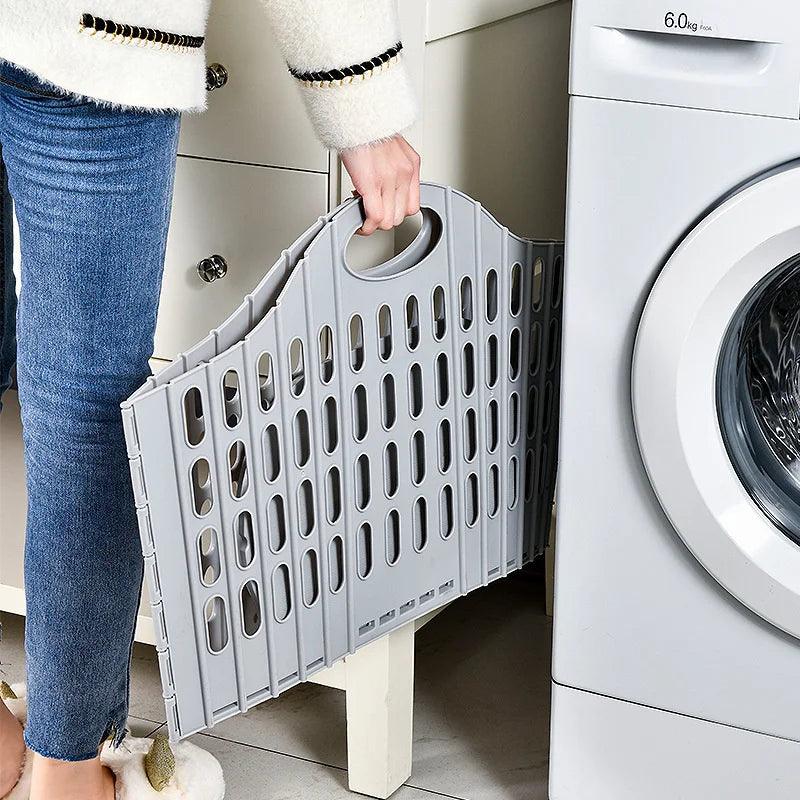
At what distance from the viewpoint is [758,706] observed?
1.08 meters

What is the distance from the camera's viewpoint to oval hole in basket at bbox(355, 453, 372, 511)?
1065 millimetres

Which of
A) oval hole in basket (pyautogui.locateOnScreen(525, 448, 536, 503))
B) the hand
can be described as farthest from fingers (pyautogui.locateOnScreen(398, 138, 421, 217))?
oval hole in basket (pyautogui.locateOnScreen(525, 448, 536, 503))

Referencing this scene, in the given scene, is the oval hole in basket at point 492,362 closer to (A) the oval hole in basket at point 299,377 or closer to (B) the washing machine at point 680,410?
(B) the washing machine at point 680,410

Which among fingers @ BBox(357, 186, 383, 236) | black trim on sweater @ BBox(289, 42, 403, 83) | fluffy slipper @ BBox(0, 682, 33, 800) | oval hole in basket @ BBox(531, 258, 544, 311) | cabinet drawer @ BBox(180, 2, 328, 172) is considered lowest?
fluffy slipper @ BBox(0, 682, 33, 800)

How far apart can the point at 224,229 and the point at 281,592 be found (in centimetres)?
36

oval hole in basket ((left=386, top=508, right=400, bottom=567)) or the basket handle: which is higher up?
the basket handle

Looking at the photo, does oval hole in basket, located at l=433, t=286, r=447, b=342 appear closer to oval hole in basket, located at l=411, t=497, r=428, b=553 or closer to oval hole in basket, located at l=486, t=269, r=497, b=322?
oval hole in basket, located at l=486, t=269, r=497, b=322

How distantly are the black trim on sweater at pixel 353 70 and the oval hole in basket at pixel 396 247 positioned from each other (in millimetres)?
146

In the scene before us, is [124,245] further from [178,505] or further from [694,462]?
[694,462]

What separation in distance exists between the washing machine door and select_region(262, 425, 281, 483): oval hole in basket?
299 mm

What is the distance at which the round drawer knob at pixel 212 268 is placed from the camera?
1148mm

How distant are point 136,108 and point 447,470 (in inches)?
17.8

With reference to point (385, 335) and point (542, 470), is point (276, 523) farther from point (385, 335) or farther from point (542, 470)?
point (542, 470)

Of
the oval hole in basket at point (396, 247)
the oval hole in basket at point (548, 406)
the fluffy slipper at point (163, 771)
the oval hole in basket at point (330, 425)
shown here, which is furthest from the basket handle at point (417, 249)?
the fluffy slipper at point (163, 771)
